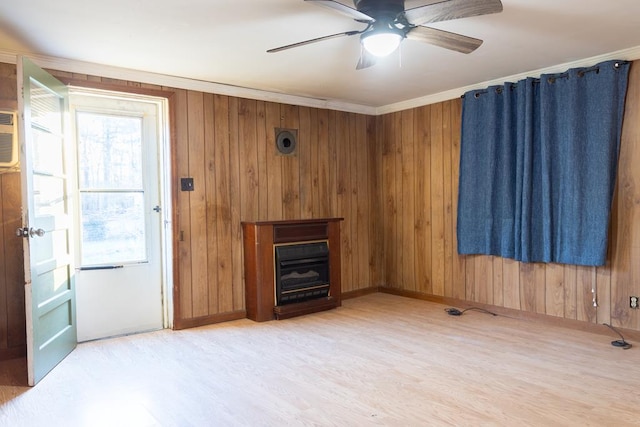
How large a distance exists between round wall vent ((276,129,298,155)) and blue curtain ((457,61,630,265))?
1.81 m

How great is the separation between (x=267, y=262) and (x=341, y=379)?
1.67 meters

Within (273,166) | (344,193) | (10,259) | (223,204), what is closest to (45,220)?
(10,259)

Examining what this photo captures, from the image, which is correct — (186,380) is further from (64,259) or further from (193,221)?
(193,221)

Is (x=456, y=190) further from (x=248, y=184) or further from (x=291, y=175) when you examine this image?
(x=248, y=184)

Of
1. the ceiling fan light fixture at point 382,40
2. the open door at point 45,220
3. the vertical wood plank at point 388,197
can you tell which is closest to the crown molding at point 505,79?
the vertical wood plank at point 388,197

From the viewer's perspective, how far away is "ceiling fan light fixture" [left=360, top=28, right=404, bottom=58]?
8.12ft

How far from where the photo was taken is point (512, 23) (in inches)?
112

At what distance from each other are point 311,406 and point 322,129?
333cm

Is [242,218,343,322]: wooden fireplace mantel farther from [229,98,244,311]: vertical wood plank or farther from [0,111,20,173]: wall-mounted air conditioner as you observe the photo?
[0,111,20,173]: wall-mounted air conditioner

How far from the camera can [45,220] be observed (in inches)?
117

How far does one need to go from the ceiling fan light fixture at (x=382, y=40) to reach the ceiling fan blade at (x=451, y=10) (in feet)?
0.39

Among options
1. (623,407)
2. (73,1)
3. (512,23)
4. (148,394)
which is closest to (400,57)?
(512,23)

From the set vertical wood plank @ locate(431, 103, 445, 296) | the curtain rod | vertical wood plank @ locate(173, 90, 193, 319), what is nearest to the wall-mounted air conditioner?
vertical wood plank @ locate(173, 90, 193, 319)

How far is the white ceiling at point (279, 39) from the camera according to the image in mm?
2568
